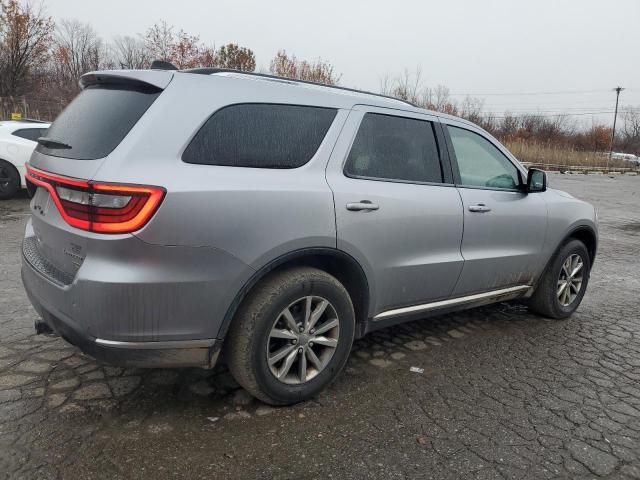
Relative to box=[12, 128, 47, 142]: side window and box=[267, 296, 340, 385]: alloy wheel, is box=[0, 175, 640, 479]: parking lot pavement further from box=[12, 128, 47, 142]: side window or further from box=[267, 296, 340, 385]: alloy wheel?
box=[12, 128, 47, 142]: side window

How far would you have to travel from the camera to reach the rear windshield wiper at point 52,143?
2629 mm

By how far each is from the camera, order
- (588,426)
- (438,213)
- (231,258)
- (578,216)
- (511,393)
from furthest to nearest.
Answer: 1. (578,216)
2. (438,213)
3. (511,393)
4. (588,426)
5. (231,258)

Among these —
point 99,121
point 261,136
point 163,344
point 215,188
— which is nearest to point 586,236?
point 261,136

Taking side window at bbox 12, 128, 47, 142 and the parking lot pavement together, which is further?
side window at bbox 12, 128, 47, 142

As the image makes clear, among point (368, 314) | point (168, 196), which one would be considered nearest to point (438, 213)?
point (368, 314)

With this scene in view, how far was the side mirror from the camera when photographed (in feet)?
13.5

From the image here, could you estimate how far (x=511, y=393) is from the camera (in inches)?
124

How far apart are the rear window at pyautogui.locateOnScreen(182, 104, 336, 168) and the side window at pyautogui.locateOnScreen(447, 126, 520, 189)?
1.21 meters

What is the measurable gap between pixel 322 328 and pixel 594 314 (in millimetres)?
3276

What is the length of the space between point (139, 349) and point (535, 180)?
131 inches

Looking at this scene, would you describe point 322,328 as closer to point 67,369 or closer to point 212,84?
point 212,84

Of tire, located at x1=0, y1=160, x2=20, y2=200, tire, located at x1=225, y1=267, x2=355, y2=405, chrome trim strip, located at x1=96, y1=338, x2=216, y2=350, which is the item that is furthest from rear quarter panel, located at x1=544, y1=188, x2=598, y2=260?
tire, located at x1=0, y1=160, x2=20, y2=200

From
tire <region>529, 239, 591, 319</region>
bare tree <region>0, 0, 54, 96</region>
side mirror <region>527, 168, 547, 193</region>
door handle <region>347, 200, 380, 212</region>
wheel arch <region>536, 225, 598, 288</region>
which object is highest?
bare tree <region>0, 0, 54, 96</region>

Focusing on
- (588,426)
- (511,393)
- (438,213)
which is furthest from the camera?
(438,213)
